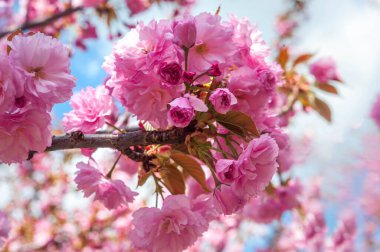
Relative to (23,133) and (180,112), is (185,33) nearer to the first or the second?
(180,112)

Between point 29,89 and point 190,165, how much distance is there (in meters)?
0.56

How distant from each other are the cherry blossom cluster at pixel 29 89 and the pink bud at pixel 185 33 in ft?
0.85

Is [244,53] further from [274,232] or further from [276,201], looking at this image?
[274,232]

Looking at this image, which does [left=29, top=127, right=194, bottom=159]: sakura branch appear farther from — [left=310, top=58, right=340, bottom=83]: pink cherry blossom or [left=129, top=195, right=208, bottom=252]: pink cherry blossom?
[left=310, top=58, right=340, bottom=83]: pink cherry blossom

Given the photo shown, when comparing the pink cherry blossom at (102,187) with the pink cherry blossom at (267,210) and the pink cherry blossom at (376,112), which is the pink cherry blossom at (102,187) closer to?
the pink cherry blossom at (267,210)

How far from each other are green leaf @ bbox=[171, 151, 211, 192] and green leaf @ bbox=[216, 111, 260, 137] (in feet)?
0.68

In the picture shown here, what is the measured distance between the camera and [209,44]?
106 cm

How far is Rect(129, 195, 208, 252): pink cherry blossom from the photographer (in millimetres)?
1040

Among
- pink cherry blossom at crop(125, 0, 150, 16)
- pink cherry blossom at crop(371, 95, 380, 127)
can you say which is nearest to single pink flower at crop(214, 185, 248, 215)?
pink cherry blossom at crop(125, 0, 150, 16)

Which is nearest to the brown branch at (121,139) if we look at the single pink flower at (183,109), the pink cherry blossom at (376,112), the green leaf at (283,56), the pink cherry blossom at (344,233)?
the single pink flower at (183,109)

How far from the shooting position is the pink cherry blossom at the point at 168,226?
3.41 ft

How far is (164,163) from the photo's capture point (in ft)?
4.02

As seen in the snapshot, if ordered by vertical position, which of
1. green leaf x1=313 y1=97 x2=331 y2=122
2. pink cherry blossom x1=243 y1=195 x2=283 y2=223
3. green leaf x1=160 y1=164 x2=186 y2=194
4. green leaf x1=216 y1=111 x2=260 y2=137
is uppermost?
green leaf x1=216 y1=111 x2=260 y2=137

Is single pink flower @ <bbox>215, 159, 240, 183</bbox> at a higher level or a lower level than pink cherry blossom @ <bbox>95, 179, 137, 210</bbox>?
higher
